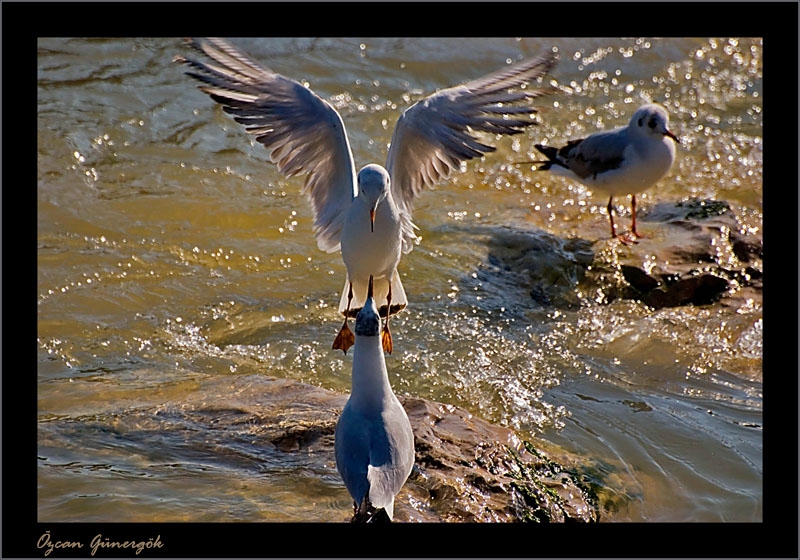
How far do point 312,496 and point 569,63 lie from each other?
9456 mm

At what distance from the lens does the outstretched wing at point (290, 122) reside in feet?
19.8

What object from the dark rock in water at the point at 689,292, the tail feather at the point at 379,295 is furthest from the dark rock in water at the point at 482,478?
the dark rock in water at the point at 689,292

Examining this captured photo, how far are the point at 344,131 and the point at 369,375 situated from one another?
234 cm

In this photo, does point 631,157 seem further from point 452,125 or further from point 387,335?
point 387,335

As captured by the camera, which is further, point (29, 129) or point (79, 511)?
point (29, 129)

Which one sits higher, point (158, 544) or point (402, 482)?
point (402, 482)

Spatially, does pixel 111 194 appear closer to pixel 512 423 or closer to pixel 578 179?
pixel 578 179

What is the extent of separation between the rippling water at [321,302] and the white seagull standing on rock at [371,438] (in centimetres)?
31

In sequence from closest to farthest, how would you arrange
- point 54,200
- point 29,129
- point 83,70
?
point 29,129 → point 54,200 → point 83,70

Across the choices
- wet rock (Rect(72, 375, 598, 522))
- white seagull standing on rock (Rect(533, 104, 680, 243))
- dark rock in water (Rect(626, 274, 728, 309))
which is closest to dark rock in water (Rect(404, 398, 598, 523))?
wet rock (Rect(72, 375, 598, 522))

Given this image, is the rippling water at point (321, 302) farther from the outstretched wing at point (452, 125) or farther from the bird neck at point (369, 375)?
the outstretched wing at point (452, 125)

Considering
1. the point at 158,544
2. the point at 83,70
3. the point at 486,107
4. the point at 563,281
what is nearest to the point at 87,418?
the point at 158,544

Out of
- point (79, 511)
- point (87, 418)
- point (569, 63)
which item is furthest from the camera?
point (569, 63)

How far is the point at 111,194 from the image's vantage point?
8781mm
